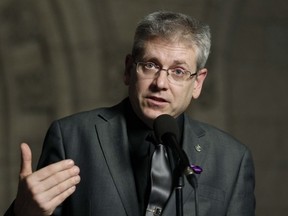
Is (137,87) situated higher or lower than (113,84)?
higher

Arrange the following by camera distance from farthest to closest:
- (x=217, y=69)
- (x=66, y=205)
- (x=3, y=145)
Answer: (x=217, y=69) → (x=3, y=145) → (x=66, y=205)

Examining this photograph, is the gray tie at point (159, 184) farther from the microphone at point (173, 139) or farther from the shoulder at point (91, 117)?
the microphone at point (173, 139)

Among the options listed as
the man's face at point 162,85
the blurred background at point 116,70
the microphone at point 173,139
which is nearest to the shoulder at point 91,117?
the man's face at point 162,85

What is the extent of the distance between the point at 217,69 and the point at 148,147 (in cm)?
250

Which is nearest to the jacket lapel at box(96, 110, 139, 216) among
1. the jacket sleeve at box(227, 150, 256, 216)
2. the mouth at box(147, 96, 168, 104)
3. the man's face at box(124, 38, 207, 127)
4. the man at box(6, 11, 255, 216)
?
the man at box(6, 11, 255, 216)

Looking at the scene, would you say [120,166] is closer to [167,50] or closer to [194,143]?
[194,143]

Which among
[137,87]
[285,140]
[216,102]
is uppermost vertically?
[137,87]

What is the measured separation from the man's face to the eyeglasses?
1cm

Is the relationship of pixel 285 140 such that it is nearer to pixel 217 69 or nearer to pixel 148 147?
pixel 217 69

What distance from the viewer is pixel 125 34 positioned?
5082 mm

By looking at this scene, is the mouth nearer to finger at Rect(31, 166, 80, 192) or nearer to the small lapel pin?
the small lapel pin

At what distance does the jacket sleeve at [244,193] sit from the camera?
2953 mm

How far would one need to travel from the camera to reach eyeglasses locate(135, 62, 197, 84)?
279 centimetres

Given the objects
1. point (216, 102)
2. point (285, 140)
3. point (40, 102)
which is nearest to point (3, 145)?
point (40, 102)
